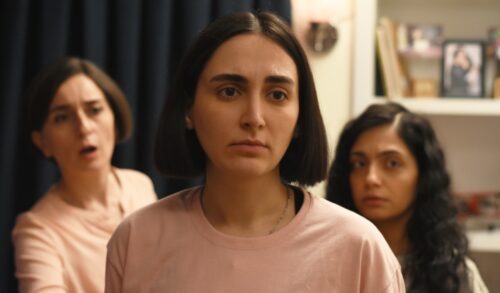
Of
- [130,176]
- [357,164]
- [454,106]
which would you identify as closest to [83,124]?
[130,176]

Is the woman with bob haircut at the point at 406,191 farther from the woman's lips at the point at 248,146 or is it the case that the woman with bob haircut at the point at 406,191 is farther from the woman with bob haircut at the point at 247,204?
the woman's lips at the point at 248,146

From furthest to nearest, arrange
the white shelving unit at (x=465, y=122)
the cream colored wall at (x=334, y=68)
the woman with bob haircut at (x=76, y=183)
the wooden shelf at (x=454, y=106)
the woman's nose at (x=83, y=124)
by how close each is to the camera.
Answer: the white shelving unit at (x=465, y=122) → the cream colored wall at (x=334, y=68) → the wooden shelf at (x=454, y=106) → the woman's nose at (x=83, y=124) → the woman with bob haircut at (x=76, y=183)

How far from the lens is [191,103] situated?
4.15 ft

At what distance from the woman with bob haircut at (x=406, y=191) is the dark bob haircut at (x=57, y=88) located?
74 centimetres

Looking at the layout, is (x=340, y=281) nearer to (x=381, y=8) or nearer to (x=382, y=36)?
(x=382, y=36)

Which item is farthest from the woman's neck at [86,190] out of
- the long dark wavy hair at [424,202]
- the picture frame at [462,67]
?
the picture frame at [462,67]

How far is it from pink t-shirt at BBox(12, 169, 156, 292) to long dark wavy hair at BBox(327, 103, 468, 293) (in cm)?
73

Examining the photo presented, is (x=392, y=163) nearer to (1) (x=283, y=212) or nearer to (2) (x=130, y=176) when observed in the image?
(1) (x=283, y=212)

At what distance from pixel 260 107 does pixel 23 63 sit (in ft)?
5.34

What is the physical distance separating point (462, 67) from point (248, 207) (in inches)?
72.0

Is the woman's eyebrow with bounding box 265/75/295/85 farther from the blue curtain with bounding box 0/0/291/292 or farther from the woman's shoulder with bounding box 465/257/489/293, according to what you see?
the blue curtain with bounding box 0/0/291/292

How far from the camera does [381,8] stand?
115 inches

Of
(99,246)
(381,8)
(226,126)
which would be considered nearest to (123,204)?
(99,246)

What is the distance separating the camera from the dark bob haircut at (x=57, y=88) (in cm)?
209
